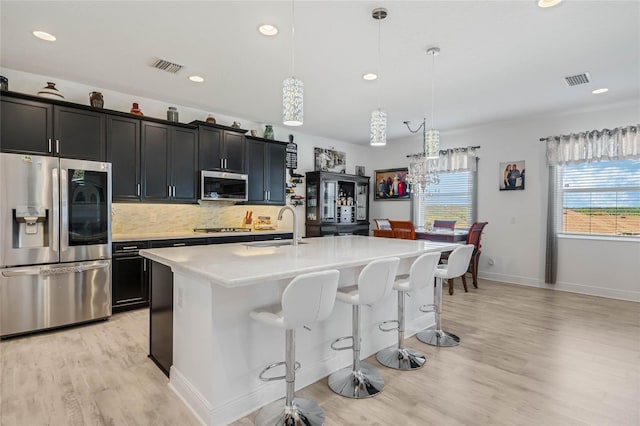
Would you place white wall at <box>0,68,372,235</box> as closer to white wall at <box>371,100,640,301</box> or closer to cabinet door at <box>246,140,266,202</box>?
cabinet door at <box>246,140,266,202</box>

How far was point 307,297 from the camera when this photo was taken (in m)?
1.77

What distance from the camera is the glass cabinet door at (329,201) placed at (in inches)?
259

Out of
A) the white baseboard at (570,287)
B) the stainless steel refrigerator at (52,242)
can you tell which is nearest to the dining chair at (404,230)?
the white baseboard at (570,287)

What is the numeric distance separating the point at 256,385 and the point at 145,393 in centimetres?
81

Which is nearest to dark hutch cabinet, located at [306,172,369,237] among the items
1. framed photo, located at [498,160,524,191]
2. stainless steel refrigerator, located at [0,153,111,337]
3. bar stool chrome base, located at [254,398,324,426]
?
framed photo, located at [498,160,524,191]

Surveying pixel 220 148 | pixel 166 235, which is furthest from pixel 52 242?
pixel 220 148

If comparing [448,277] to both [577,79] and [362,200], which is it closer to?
[577,79]

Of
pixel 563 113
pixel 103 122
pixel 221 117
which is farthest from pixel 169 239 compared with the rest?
pixel 563 113

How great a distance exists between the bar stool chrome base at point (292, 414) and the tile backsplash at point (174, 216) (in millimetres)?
3483

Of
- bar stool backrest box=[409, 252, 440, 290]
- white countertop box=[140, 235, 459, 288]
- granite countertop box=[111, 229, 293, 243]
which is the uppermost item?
white countertop box=[140, 235, 459, 288]

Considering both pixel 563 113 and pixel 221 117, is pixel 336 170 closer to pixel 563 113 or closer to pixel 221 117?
pixel 221 117

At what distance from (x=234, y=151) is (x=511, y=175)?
15.5 feet

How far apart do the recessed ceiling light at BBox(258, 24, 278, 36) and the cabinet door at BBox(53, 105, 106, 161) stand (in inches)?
96.5

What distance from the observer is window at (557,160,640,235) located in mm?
4691
